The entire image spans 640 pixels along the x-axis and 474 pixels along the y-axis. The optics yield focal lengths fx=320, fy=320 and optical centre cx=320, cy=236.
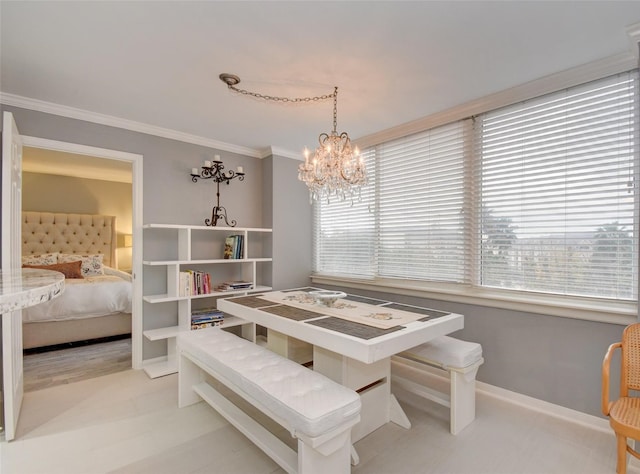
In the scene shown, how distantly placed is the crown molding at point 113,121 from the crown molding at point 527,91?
192 centimetres

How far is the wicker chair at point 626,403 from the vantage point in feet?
4.96

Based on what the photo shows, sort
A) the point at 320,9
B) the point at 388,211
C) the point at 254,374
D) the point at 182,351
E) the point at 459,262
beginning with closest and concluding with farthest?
the point at 320,9 < the point at 254,374 < the point at 182,351 < the point at 459,262 < the point at 388,211

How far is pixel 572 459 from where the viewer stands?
184 cm

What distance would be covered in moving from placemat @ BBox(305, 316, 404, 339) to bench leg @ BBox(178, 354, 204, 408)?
1.15 meters

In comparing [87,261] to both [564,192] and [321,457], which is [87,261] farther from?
[564,192]

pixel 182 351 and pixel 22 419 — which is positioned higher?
pixel 182 351

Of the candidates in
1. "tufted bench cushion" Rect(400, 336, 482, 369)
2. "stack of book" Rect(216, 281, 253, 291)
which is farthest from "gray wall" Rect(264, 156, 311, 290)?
"tufted bench cushion" Rect(400, 336, 482, 369)

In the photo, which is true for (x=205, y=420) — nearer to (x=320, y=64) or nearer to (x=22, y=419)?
(x=22, y=419)

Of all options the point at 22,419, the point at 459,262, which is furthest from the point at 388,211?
the point at 22,419

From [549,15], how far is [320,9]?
1201 millimetres

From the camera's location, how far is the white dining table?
1685mm

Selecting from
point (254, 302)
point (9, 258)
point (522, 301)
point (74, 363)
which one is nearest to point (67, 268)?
point (74, 363)

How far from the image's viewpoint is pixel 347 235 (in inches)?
157

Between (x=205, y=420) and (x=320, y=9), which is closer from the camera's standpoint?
(x=320, y=9)
